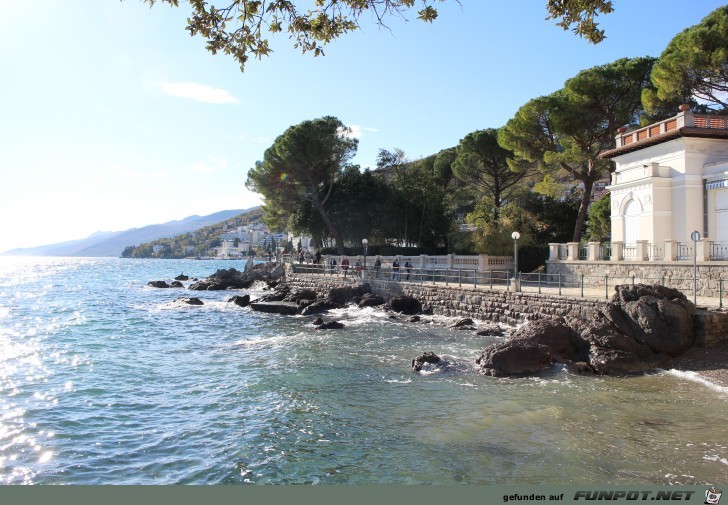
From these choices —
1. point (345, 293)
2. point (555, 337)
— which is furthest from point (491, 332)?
point (345, 293)

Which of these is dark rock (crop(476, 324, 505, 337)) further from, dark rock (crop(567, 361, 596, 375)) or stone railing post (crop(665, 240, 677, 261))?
stone railing post (crop(665, 240, 677, 261))

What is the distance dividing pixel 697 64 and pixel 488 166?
21.2 meters

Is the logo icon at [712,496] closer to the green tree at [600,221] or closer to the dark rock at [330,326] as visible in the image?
the dark rock at [330,326]

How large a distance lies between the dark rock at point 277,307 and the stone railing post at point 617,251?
15859mm

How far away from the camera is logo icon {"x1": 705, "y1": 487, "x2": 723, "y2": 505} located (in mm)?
5500

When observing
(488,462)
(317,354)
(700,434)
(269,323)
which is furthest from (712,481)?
(269,323)

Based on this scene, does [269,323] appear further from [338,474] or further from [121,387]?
[338,474]

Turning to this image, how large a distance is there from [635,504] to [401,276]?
26362 mm

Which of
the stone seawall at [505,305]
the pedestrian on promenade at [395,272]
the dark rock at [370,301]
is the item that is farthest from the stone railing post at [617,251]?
the dark rock at [370,301]

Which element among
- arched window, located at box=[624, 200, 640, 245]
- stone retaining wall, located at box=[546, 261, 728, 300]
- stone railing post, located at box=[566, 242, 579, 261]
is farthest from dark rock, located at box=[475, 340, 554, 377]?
arched window, located at box=[624, 200, 640, 245]

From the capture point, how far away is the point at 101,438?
907cm

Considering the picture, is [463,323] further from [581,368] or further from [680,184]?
[680,184]

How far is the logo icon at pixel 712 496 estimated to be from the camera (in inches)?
217

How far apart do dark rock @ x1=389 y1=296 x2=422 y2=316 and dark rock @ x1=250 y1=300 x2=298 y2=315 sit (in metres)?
5.58
